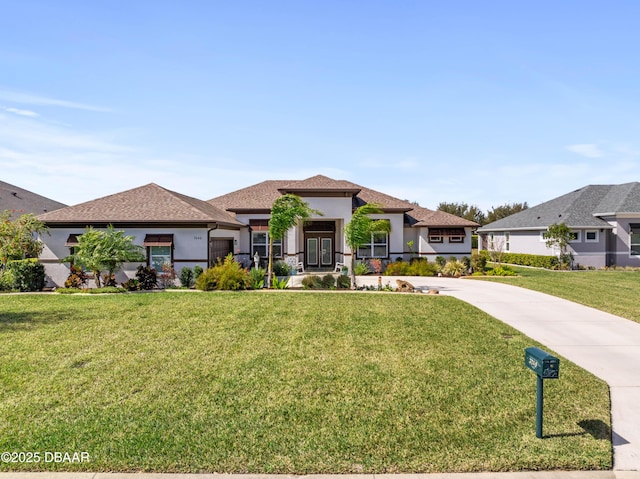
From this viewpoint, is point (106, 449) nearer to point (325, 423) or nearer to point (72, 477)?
point (72, 477)

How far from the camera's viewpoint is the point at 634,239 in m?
28.3

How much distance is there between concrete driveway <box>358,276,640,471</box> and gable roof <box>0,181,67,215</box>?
1161 inches

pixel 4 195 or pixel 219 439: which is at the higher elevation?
pixel 4 195

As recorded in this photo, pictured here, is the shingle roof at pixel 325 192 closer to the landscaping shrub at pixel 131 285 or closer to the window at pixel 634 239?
the landscaping shrub at pixel 131 285

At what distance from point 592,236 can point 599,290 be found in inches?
559

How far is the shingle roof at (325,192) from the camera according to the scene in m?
22.9

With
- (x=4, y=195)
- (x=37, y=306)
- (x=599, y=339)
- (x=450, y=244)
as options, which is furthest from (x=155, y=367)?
(x=4, y=195)

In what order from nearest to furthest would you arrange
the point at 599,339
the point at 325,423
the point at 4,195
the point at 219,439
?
the point at 219,439 < the point at 325,423 < the point at 599,339 < the point at 4,195

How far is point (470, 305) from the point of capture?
1349 centimetres

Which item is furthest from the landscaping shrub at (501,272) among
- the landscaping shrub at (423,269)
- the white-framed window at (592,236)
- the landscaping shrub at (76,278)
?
the landscaping shrub at (76,278)

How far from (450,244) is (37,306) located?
22.4 metres

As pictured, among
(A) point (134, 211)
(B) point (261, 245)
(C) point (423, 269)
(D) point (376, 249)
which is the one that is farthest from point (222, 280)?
(C) point (423, 269)

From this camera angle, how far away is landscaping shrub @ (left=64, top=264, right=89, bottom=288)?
17641 millimetres

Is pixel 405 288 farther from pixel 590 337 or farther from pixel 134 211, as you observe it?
pixel 134 211
